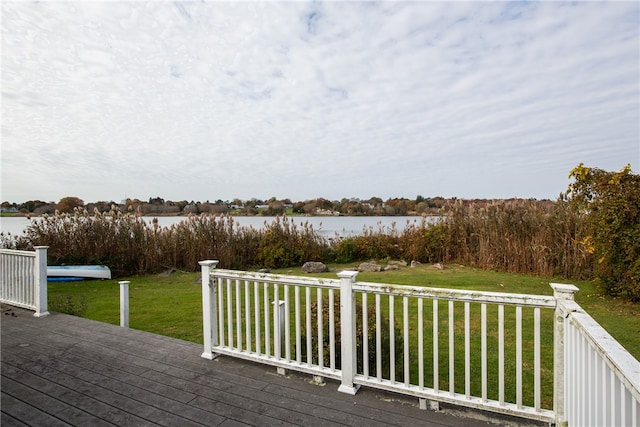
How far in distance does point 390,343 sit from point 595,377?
5.06 ft

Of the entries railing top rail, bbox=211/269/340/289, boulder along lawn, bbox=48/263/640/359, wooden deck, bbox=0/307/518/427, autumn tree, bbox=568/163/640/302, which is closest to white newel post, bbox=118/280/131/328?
boulder along lawn, bbox=48/263/640/359

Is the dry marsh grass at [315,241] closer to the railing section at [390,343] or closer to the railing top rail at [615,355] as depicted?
the railing section at [390,343]

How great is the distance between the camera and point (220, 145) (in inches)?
448

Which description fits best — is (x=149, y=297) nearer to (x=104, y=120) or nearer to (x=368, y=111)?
(x=104, y=120)

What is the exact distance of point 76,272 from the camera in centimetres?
884

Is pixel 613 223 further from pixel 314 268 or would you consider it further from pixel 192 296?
pixel 192 296

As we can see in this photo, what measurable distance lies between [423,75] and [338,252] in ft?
21.2

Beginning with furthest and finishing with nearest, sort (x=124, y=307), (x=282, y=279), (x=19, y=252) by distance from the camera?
(x=19, y=252) < (x=124, y=307) < (x=282, y=279)

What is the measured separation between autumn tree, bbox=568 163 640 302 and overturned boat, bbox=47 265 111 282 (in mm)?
11401

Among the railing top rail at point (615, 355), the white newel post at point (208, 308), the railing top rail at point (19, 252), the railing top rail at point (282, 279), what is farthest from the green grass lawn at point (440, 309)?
the railing top rail at point (615, 355)

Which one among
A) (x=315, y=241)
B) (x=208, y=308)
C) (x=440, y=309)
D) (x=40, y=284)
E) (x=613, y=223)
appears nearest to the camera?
(x=208, y=308)

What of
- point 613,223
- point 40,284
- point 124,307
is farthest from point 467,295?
point 40,284

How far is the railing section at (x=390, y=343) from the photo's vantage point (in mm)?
2365

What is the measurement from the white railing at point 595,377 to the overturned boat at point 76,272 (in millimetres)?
10322
